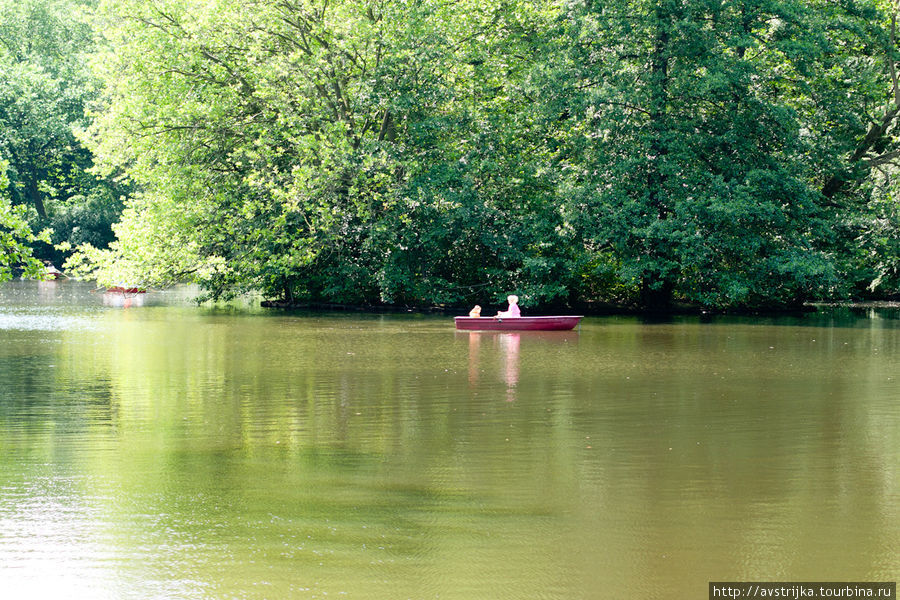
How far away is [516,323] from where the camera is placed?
28547mm

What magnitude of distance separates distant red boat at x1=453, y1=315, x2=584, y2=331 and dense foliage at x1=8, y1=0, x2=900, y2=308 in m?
6.94

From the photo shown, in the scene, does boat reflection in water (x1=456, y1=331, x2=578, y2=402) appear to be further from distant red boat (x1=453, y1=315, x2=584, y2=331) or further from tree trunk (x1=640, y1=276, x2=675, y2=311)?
tree trunk (x1=640, y1=276, x2=675, y2=311)

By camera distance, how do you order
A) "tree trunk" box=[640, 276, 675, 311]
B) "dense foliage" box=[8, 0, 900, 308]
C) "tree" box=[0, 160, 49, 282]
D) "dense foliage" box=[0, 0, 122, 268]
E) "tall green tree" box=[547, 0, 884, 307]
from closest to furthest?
1. "tree" box=[0, 160, 49, 282]
2. "tall green tree" box=[547, 0, 884, 307]
3. "dense foliage" box=[8, 0, 900, 308]
4. "tree trunk" box=[640, 276, 675, 311]
5. "dense foliage" box=[0, 0, 122, 268]

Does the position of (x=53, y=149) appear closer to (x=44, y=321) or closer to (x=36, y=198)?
(x=36, y=198)

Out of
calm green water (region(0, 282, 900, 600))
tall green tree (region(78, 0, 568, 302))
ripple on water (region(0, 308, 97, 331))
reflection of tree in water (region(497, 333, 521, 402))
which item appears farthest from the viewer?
tall green tree (region(78, 0, 568, 302))

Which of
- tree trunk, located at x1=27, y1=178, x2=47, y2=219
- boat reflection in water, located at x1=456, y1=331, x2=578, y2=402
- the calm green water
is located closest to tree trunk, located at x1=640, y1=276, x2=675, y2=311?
boat reflection in water, located at x1=456, y1=331, x2=578, y2=402

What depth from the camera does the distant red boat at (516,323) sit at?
92.2 feet

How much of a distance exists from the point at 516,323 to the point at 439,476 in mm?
19378

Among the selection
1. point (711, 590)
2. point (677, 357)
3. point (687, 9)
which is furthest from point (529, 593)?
point (687, 9)

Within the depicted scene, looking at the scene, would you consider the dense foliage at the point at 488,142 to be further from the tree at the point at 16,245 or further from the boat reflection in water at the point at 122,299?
the tree at the point at 16,245

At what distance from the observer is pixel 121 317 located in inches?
1284

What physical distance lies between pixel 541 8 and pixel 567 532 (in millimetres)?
32165

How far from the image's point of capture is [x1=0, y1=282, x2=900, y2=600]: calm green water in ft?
21.5

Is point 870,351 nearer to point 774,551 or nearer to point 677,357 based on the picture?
point 677,357
